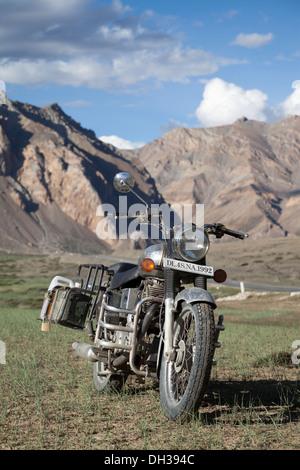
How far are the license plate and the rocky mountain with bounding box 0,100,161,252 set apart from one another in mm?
130799

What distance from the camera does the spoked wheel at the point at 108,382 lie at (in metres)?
7.30

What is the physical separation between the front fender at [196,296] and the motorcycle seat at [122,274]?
4.19 feet

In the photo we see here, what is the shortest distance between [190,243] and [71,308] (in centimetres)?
276

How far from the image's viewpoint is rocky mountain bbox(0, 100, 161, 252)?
142 m

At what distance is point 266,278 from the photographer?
63.5 meters

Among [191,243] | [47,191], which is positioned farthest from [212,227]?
[47,191]

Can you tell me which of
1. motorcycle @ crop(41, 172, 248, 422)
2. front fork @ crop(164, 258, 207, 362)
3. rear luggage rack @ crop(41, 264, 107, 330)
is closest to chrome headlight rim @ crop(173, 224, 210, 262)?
motorcycle @ crop(41, 172, 248, 422)

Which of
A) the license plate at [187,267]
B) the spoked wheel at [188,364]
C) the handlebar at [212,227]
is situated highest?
the handlebar at [212,227]

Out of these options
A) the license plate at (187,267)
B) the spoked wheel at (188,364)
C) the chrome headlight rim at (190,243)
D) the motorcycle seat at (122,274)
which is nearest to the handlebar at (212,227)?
the chrome headlight rim at (190,243)

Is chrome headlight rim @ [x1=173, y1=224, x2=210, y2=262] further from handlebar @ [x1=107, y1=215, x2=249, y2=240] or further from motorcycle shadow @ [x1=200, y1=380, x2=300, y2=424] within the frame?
motorcycle shadow @ [x1=200, y1=380, x2=300, y2=424]

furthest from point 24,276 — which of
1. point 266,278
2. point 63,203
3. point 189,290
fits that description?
point 63,203

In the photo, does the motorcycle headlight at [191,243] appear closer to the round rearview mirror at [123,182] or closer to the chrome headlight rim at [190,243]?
the chrome headlight rim at [190,243]
